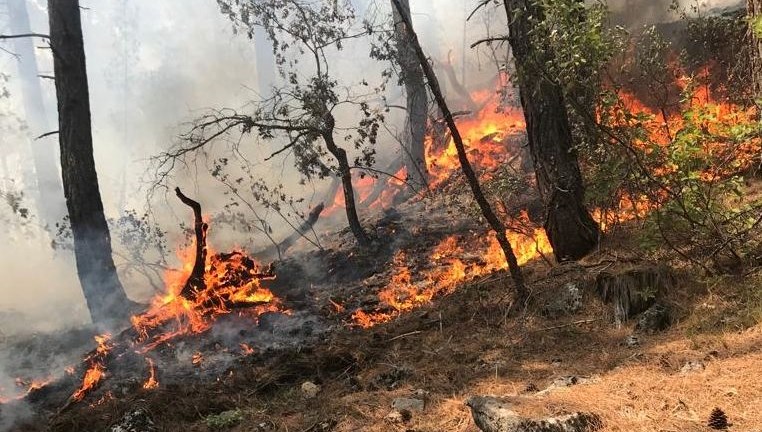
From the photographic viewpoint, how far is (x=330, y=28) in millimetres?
11312

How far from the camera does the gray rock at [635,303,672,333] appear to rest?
4746 millimetres

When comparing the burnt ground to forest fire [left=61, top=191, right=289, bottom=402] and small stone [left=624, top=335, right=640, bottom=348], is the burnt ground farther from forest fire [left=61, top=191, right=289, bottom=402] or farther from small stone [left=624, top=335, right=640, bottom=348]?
forest fire [left=61, top=191, right=289, bottom=402]

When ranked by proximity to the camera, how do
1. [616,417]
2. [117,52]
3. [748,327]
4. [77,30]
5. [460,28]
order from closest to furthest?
[616,417] < [748,327] < [77,30] < [460,28] < [117,52]

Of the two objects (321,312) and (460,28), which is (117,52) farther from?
(321,312)

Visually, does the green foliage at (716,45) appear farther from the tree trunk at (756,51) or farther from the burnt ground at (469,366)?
the burnt ground at (469,366)

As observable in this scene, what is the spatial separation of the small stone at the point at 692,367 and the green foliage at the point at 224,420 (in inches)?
141

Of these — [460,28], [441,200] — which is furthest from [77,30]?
[460,28]

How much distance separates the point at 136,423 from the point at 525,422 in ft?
11.6

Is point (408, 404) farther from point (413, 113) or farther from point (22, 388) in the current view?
point (413, 113)

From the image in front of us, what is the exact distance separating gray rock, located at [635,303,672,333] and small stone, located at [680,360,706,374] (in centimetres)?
101

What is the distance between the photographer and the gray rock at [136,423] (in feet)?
14.8

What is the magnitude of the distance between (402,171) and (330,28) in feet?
18.4

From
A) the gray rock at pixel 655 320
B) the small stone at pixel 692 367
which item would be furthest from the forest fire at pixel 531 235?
the small stone at pixel 692 367

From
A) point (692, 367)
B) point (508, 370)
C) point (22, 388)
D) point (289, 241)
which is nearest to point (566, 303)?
point (508, 370)
